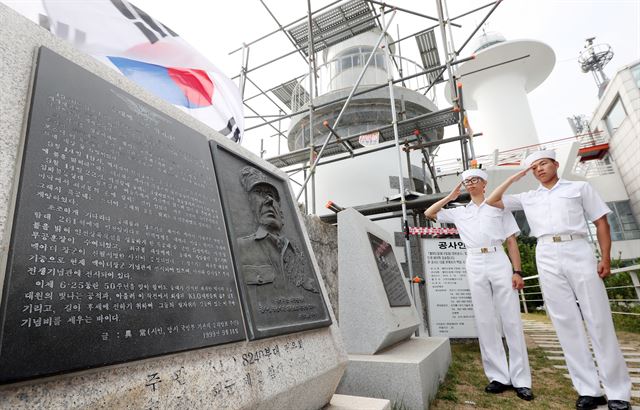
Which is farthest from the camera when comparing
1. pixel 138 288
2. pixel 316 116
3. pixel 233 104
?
pixel 316 116

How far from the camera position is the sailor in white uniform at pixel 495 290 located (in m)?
3.00

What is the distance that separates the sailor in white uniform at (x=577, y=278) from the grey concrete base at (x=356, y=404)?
185cm

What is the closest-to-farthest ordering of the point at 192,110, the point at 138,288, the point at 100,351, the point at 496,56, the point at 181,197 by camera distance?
the point at 100,351 → the point at 138,288 → the point at 181,197 → the point at 192,110 → the point at 496,56

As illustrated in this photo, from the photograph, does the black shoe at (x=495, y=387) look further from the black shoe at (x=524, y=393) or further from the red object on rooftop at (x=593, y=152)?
the red object on rooftop at (x=593, y=152)

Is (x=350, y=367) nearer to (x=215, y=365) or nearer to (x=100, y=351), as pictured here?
(x=215, y=365)

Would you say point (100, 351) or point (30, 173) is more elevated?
point (30, 173)

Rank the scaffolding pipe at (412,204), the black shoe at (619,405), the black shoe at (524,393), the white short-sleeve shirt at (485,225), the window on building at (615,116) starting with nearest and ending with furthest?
the black shoe at (619,405), the black shoe at (524,393), the white short-sleeve shirt at (485,225), the scaffolding pipe at (412,204), the window on building at (615,116)

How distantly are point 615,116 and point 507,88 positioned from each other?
20.7 ft

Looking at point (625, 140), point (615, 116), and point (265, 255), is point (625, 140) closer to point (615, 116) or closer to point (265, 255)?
point (615, 116)

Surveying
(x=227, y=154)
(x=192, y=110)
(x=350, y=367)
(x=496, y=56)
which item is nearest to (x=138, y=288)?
(x=227, y=154)

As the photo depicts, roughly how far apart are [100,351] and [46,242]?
40cm

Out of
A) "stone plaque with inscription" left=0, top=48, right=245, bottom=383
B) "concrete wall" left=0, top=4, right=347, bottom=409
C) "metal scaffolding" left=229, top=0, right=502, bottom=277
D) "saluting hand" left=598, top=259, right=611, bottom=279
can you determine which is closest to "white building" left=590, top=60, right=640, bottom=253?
"metal scaffolding" left=229, top=0, right=502, bottom=277

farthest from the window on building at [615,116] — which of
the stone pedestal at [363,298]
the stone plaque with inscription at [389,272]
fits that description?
the stone pedestal at [363,298]

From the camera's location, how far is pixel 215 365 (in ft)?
4.56
